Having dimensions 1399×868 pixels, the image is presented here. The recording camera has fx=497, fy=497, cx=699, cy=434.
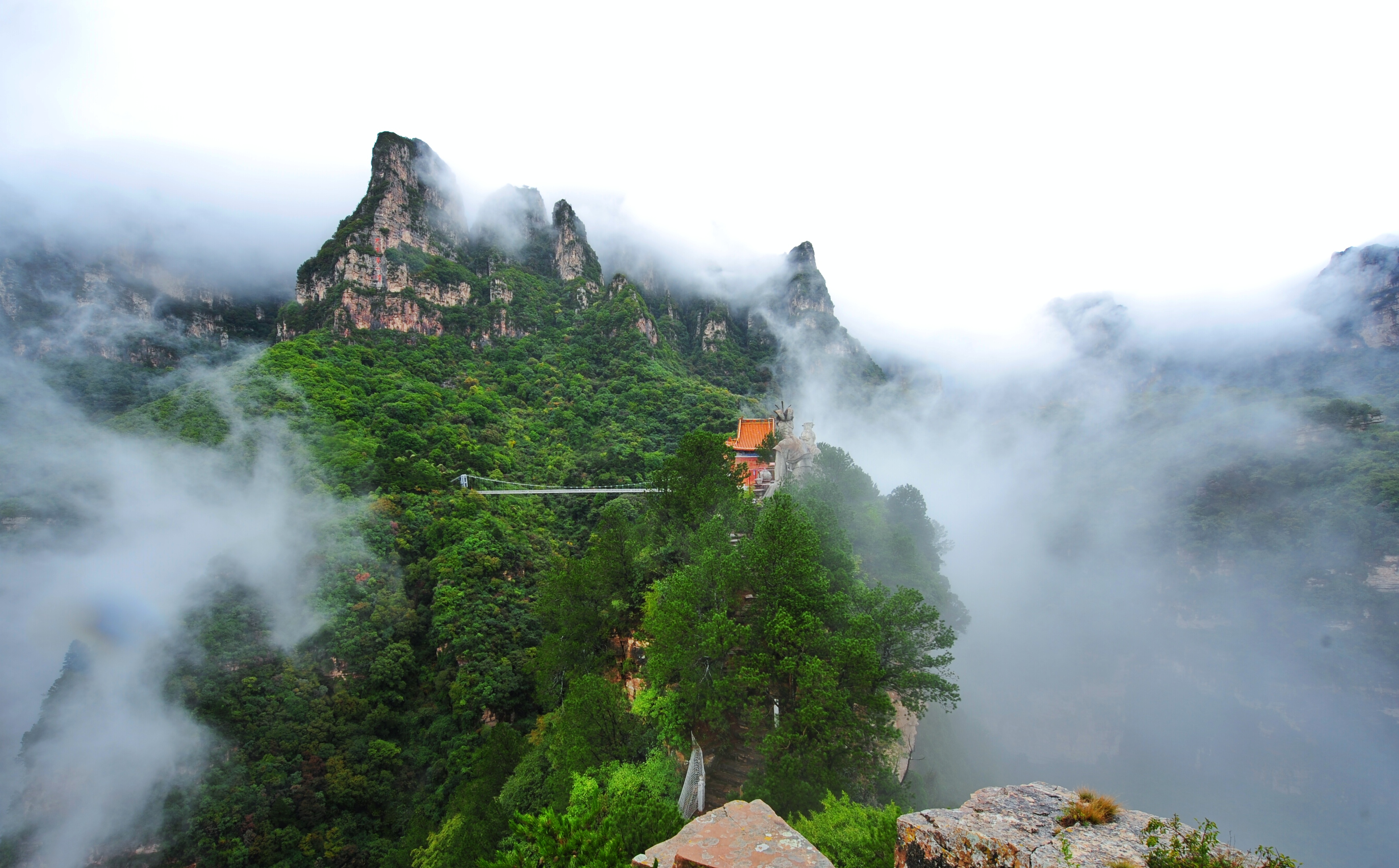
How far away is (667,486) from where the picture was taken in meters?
25.3

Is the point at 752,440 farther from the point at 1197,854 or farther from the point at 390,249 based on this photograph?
the point at 390,249

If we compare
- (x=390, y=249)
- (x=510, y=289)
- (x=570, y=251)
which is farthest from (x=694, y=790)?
(x=570, y=251)

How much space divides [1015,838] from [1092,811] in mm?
1086

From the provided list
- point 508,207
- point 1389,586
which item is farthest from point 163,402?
point 1389,586

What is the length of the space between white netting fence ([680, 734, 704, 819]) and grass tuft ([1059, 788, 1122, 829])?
10320 millimetres

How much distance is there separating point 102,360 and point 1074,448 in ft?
507

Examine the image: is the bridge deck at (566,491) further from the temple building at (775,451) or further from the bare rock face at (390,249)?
the bare rock face at (390,249)

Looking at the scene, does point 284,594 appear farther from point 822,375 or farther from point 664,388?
point 822,375

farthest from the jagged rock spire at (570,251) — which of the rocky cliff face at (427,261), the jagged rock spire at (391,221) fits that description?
the jagged rock spire at (391,221)

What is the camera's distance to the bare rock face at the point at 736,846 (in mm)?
6793

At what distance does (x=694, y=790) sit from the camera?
46.1ft

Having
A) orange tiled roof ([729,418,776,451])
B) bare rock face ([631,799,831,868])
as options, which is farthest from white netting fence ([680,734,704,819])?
orange tiled roof ([729,418,776,451])

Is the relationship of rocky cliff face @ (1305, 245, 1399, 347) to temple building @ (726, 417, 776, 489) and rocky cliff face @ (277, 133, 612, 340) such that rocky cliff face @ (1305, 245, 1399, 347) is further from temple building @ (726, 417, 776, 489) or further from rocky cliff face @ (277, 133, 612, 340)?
rocky cliff face @ (277, 133, 612, 340)

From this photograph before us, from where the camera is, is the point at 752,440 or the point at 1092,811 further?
the point at 752,440
